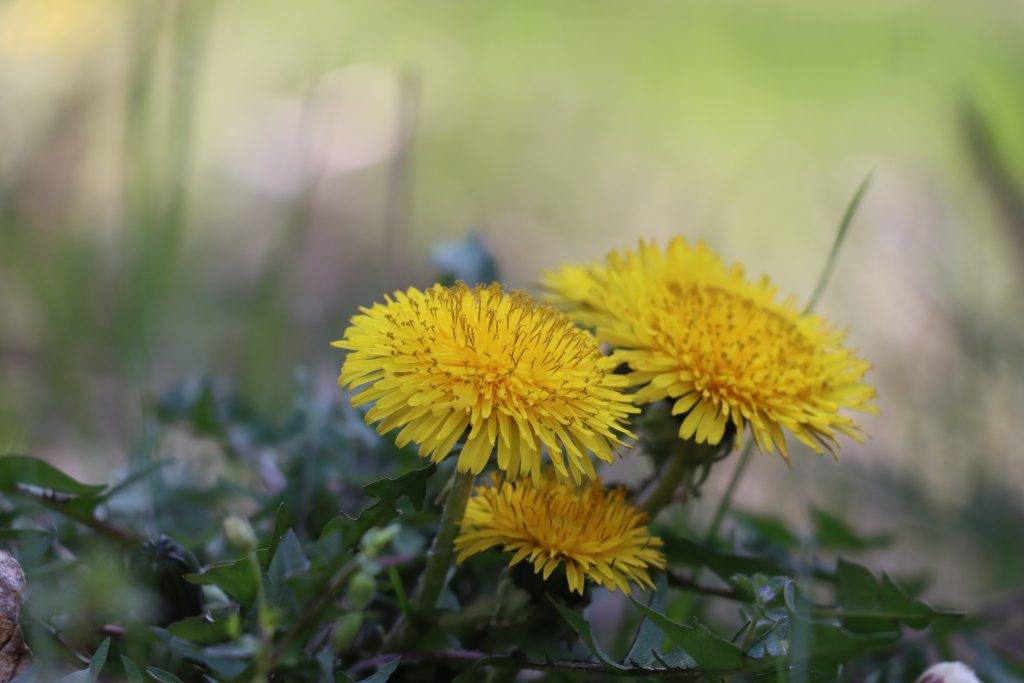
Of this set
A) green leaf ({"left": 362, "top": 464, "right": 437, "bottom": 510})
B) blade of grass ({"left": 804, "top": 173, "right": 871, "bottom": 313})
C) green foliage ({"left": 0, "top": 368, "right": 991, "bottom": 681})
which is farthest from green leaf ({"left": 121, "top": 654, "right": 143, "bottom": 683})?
blade of grass ({"left": 804, "top": 173, "right": 871, "bottom": 313})

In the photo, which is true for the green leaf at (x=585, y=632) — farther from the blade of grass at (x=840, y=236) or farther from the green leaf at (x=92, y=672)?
the blade of grass at (x=840, y=236)

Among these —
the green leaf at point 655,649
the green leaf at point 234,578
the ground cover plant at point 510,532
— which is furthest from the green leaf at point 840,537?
the green leaf at point 234,578

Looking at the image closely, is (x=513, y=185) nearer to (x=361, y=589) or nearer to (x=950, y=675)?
(x=950, y=675)

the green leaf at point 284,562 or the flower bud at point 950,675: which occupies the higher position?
the green leaf at point 284,562

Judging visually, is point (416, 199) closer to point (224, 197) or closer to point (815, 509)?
point (224, 197)

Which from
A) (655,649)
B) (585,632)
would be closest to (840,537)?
(655,649)

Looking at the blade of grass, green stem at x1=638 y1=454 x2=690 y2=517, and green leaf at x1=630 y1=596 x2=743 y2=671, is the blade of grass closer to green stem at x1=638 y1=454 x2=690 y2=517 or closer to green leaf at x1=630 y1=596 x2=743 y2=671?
green stem at x1=638 y1=454 x2=690 y2=517
